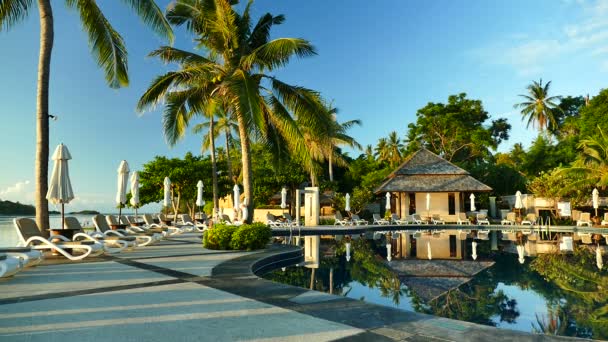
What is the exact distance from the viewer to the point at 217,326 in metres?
3.75

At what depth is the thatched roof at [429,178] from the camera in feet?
90.4

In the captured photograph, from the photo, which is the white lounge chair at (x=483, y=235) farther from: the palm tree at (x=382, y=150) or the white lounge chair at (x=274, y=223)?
the palm tree at (x=382, y=150)

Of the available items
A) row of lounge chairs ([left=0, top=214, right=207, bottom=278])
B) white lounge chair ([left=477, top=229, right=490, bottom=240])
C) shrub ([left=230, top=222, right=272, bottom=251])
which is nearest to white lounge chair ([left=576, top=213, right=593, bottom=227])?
white lounge chair ([left=477, top=229, right=490, bottom=240])

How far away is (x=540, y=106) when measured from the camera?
43.3 metres

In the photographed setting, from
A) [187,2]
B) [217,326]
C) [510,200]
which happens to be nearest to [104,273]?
[217,326]

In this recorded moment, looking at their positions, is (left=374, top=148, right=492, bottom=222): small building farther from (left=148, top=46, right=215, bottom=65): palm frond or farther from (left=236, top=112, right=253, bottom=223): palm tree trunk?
(left=148, top=46, right=215, bottom=65): palm frond

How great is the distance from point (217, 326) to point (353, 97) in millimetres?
27201

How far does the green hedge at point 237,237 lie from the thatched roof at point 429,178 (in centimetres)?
1782

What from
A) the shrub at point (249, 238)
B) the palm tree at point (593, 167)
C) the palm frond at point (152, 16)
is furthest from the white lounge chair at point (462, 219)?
the palm frond at point (152, 16)

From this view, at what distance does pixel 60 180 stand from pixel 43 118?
4.99ft

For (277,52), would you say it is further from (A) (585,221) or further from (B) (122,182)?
(A) (585,221)

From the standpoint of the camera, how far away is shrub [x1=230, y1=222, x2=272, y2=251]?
1040 centimetres

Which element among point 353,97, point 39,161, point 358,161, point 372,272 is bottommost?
point 372,272

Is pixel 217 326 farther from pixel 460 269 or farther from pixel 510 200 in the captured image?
pixel 510 200
